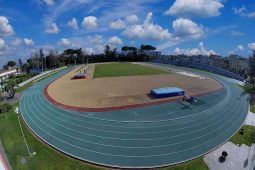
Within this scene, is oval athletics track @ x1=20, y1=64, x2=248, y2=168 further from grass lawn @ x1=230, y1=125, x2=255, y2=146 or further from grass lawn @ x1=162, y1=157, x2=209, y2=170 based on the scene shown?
grass lawn @ x1=230, y1=125, x2=255, y2=146

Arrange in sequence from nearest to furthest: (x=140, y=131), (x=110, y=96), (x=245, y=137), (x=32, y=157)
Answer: (x=32, y=157) < (x=140, y=131) < (x=245, y=137) < (x=110, y=96)

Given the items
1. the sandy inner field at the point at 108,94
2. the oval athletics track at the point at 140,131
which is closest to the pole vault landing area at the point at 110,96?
the sandy inner field at the point at 108,94

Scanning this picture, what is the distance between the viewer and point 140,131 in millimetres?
22594

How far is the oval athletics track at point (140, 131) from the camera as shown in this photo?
63.6 ft

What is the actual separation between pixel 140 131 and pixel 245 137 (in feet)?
37.1

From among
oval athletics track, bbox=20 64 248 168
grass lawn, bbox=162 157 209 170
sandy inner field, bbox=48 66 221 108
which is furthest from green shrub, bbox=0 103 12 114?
grass lawn, bbox=162 157 209 170

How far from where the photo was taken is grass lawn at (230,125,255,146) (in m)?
23.1

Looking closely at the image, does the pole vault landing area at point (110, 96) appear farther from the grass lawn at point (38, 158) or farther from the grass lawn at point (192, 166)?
the grass lawn at point (192, 166)

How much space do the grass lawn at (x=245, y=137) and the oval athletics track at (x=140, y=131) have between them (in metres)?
0.66

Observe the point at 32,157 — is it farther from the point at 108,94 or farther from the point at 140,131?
the point at 108,94

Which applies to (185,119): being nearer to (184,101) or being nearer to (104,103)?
(184,101)

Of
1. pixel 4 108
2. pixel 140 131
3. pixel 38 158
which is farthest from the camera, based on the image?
pixel 4 108

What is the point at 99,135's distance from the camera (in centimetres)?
2233

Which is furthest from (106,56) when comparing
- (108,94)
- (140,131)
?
(140,131)
